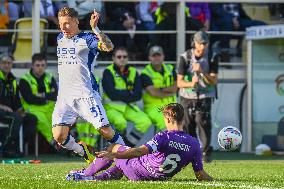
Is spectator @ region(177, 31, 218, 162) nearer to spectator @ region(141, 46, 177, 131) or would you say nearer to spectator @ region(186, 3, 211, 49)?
spectator @ region(141, 46, 177, 131)

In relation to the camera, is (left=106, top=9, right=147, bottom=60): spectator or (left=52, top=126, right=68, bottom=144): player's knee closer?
(left=52, top=126, right=68, bottom=144): player's knee

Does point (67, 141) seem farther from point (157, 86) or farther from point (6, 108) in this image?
point (157, 86)

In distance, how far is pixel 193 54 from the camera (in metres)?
17.2

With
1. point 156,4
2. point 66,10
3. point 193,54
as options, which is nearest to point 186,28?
point 156,4

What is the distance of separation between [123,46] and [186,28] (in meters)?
1.50

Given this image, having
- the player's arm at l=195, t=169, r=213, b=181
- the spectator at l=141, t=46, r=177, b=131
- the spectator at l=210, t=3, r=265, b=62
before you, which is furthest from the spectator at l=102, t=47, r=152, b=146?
the player's arm at l=195, t=169, r=213, b=181

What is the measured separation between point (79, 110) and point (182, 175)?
5.56ft

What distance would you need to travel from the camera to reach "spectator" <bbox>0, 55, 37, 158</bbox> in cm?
1888

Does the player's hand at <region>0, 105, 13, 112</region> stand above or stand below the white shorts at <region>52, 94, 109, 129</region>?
below

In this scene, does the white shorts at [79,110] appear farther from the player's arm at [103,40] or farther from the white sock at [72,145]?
the player's arm at [103,40]

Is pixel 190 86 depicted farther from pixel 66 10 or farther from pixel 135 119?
pixel 66 10

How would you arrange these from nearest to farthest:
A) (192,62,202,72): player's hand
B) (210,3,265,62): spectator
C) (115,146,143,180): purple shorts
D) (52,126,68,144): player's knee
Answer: (115,146,143,180): purple shorts < (52,126,68,144): player's knee < (192,62,202,72): player's hand < (210,3,265,62): spectator

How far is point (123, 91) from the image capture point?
1980 centimetres

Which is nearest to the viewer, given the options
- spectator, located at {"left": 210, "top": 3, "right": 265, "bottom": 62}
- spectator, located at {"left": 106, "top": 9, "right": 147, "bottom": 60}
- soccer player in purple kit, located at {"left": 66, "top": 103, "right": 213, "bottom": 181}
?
soccer player in purple kit, located at {"left": 66, "top": 103, "right": 213, "bottom": 181}
